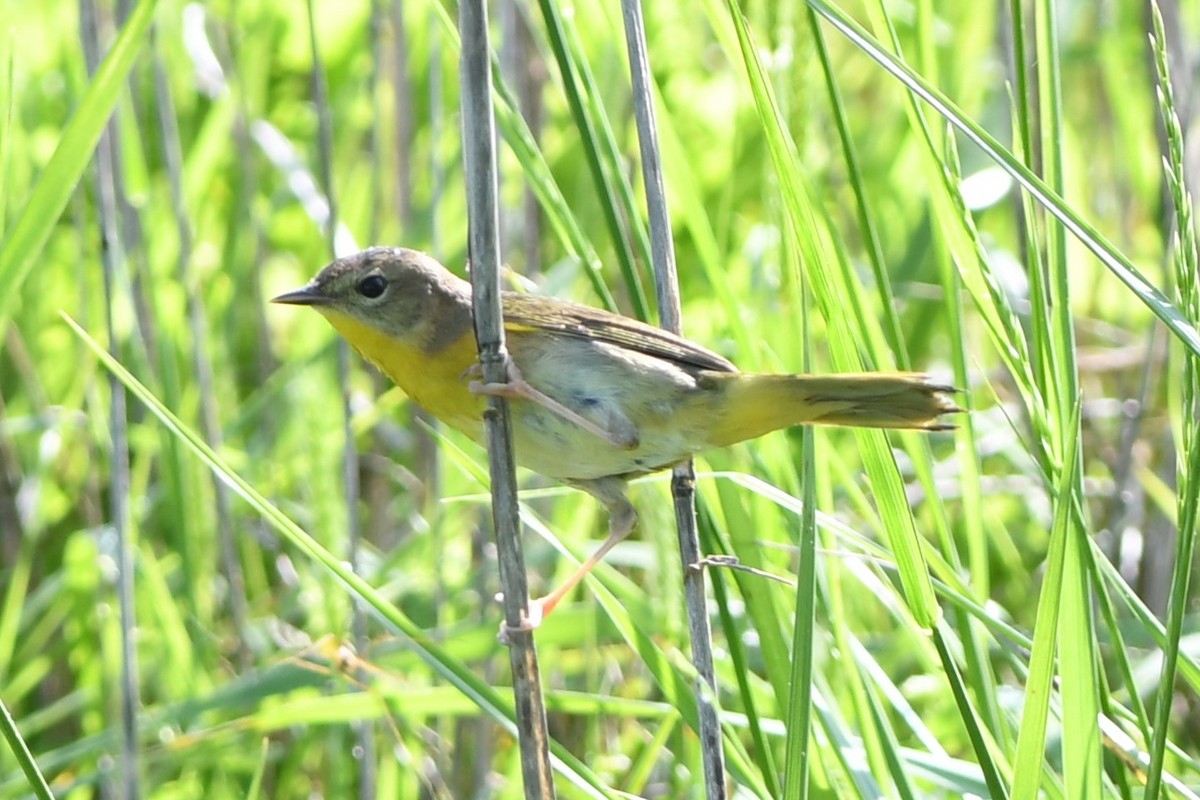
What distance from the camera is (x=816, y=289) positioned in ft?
5.08

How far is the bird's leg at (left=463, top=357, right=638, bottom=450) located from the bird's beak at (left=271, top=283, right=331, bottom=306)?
36 centimetres

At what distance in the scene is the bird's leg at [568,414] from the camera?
1.93m

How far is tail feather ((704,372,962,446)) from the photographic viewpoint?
1805mm

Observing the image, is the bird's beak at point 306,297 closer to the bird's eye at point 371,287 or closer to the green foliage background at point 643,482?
the bird's eye at point 371,287

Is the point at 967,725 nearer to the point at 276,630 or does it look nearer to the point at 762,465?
the point at 762,465

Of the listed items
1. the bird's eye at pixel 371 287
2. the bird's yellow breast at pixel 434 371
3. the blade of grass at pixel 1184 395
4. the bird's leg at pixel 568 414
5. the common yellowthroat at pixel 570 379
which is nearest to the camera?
the blade of grass at pixel 1184 395

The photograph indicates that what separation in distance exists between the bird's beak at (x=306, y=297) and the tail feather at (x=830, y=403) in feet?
2.26

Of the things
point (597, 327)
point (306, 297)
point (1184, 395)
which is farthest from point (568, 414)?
point (1184, 395)

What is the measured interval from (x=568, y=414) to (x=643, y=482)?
0.16 m

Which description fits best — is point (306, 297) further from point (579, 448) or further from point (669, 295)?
point (669, 295)

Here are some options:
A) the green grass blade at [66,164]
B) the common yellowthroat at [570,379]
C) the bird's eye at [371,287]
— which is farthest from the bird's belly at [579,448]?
the green grass blade at [66,164]

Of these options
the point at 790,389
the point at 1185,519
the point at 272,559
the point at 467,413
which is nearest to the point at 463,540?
the point at 272,559

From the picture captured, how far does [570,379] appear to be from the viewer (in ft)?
7.39

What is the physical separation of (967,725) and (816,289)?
0.49 metres
